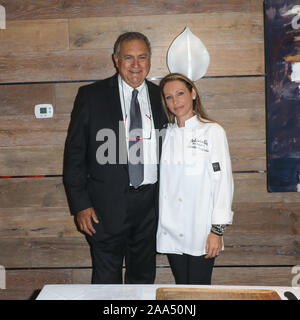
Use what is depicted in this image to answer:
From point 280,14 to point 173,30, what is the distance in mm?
751

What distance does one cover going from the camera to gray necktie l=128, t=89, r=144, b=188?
1781mm

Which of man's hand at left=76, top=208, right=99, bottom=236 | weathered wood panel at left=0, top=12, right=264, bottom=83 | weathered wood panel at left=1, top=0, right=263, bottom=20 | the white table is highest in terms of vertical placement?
weathered wood panel at left=1, top=0, right=263, bottom=20

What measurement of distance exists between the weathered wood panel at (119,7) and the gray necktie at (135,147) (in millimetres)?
723

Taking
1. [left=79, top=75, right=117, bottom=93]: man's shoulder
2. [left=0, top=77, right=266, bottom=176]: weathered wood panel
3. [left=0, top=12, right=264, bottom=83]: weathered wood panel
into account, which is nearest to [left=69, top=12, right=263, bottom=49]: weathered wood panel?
[left=0, top=12, right=264, bottom=83]: weathered wood panel

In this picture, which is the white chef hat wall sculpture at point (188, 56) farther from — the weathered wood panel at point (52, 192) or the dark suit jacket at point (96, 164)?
the weathered wood panel at point (52, 192)

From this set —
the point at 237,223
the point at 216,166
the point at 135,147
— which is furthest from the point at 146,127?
the point at 237,223

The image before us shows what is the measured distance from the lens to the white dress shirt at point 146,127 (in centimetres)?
183

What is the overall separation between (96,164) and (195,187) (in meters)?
0.61

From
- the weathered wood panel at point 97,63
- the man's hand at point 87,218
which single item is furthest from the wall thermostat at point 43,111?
the man's hand at point 87,218

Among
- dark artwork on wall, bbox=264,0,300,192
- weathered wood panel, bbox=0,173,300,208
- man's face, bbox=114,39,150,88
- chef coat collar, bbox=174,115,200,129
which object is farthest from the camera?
weathered wood panel, bbox=0,173,300,208

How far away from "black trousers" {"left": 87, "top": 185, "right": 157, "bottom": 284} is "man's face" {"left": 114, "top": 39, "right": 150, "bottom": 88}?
0.68 metres

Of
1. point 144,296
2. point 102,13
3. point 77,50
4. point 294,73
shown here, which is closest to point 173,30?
point 102,13

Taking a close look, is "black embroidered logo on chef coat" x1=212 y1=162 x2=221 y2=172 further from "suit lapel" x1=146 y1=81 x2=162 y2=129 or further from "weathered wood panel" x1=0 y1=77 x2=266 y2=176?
"weathered wood panel" x1=0 y1=77 x2=266 y2=176

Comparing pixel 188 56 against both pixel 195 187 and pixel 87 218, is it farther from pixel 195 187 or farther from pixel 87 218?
pixel 87 218
